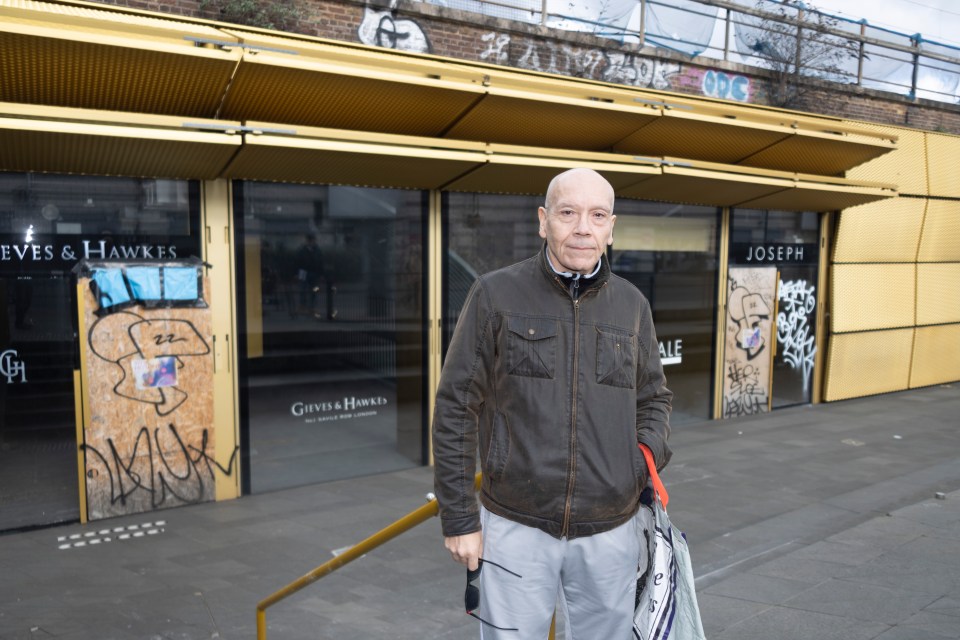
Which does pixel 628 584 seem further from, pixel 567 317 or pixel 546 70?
pixel 546 70

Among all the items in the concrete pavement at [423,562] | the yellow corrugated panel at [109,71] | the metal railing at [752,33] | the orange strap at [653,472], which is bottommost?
the concrete pavement at [423,562]

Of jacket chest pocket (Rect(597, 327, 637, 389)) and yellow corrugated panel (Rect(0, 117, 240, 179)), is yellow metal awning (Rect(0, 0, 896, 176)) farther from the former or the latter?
jacket chest pocket (Rect(597, 327, 637, 389))

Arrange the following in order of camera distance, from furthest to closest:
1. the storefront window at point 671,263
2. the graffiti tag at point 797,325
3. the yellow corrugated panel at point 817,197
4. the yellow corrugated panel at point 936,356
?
1. the yellow corrugated panel at point 936,356
2. the graffiti tag at point 797,325
3. the yellow corrugated panel at point 817,197
4. the storefront window at point 671,263

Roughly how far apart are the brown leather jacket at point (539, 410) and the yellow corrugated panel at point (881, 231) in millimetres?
10261

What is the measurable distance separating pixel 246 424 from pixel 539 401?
5.22m

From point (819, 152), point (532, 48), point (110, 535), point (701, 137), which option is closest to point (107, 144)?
point (110, 535)

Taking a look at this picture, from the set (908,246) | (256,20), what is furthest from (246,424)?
(908,246)

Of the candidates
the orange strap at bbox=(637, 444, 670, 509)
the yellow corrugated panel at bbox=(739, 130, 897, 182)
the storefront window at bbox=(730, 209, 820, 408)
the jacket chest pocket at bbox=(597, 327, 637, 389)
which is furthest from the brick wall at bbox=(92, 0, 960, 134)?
the orange strap at bbox=(637, 444, 670, 509)

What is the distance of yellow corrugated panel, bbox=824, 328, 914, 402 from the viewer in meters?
11.9

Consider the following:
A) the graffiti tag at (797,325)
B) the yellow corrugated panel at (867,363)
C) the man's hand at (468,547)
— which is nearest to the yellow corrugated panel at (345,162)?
the man's hand at (468,547)

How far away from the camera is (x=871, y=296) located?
12.1m

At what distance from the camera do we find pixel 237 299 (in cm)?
698

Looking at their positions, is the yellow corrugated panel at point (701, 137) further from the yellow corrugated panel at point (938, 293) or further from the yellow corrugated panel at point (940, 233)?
the yellow corrugated panel at point (938, 293)

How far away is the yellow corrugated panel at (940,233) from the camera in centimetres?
1268
